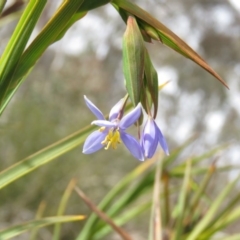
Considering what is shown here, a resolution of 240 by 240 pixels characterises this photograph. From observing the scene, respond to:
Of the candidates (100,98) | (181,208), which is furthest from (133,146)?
(100,98)

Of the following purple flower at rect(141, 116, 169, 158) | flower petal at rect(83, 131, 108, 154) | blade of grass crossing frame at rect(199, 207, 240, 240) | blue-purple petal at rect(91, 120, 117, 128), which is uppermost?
blue-purple petal at rect(91, 120, 117, 128)

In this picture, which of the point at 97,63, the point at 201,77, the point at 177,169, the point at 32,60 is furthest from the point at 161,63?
the point at 32,60

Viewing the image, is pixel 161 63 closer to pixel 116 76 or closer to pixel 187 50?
pixel 116 76

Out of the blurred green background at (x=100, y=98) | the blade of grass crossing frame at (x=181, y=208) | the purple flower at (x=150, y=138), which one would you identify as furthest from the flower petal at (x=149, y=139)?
the blurred green background at (x=100, y=98)

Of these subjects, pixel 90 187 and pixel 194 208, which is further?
pixel 90 187

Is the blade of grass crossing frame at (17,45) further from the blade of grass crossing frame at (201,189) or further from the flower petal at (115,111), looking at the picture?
the blade of grass crossing frame at (201,189)

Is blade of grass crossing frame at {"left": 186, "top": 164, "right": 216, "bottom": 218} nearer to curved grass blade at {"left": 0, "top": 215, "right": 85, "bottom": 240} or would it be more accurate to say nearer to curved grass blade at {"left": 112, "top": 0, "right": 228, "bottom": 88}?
curved grass blade at {"left": 0, "top": 215, "right": 85, "bottom": 240}

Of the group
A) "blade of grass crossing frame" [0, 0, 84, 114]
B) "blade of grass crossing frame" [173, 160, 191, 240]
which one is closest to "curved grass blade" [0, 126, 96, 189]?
"blade of grass crossing frame" [0, 0, 84, 114]

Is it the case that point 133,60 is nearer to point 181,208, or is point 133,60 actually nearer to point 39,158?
point 39,158
